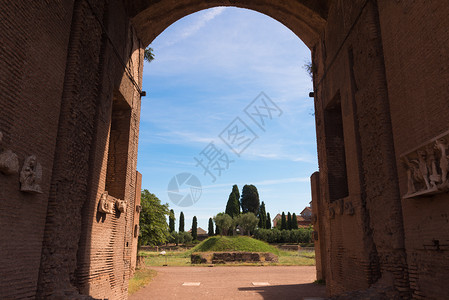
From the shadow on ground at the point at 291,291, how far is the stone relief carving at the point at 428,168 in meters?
5.86

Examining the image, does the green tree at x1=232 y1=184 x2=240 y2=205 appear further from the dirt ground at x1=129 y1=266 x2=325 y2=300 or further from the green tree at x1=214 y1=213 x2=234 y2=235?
the dirt ground at x1=129 y1=266 x2=325 y2=300

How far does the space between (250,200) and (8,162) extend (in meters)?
57.9

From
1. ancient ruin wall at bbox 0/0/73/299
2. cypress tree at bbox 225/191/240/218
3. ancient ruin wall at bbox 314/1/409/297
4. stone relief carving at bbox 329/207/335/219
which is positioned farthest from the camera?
cypress tree at bbox 225/191/240/218

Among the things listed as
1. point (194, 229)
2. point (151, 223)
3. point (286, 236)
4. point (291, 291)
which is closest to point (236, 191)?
point (194, 229)

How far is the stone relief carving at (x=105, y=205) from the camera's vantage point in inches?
327

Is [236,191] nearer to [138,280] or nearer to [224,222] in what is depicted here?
[224,222]

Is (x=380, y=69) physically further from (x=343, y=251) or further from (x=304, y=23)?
(x=304, y=23)

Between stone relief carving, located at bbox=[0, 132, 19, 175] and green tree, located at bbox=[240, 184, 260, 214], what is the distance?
5764 centimetres

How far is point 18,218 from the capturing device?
5.41m

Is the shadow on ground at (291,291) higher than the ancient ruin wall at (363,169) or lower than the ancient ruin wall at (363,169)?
lower

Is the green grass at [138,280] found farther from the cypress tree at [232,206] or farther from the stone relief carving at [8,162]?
the cypress tree at [232,206]

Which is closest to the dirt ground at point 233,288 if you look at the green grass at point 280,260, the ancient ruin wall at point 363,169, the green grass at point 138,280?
the green grass at point 138,280

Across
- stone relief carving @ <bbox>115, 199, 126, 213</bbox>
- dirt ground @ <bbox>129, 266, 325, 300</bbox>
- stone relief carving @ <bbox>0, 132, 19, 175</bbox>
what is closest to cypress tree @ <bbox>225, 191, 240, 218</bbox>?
dirt ground @ <bbox>129, 266, 325, 300</bbox>

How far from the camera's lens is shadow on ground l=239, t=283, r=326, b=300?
11108mm
